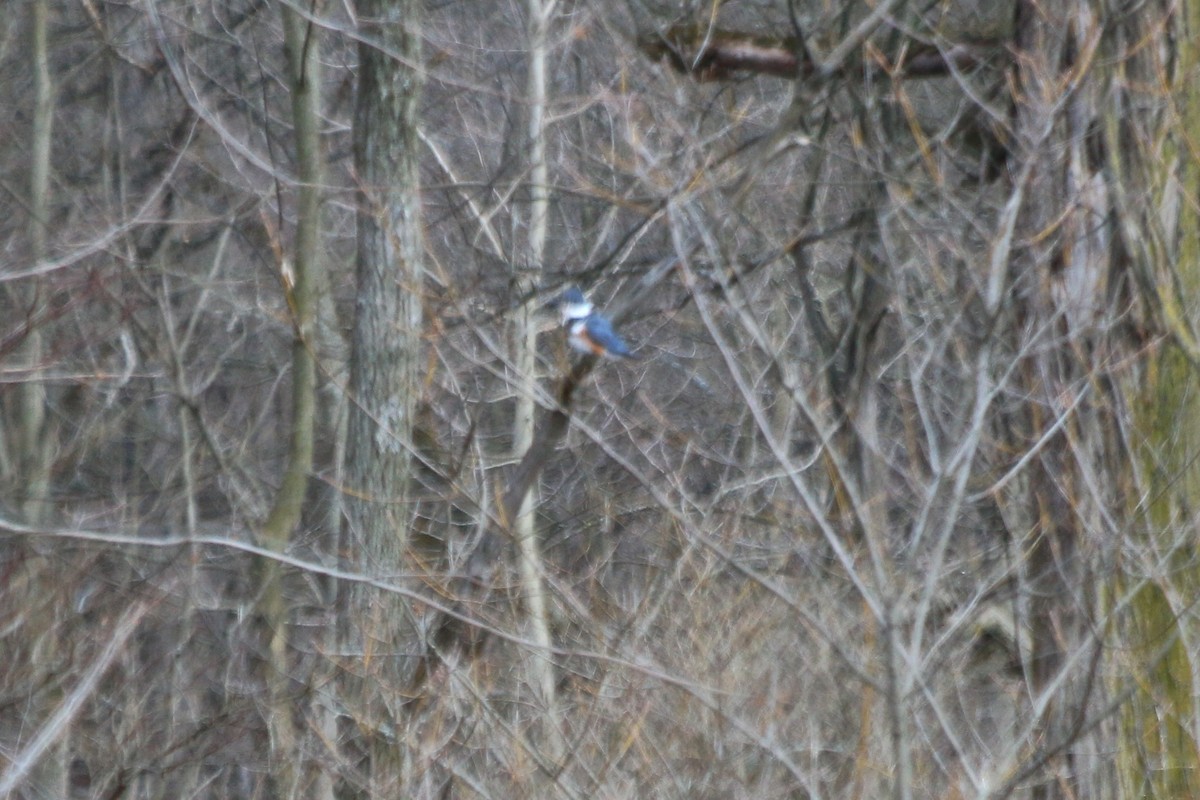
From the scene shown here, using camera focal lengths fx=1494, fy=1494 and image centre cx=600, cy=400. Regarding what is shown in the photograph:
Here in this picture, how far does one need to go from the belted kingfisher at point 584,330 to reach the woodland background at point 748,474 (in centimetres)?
16

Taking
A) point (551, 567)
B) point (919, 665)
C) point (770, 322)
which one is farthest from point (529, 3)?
point (919, 665)

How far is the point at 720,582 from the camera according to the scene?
628 cm

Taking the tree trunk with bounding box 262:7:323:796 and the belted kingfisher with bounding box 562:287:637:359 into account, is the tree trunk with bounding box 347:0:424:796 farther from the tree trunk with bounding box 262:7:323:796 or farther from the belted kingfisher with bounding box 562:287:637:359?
the belted kingfisher with bounding box 562:287:637:359

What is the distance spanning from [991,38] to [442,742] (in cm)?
339

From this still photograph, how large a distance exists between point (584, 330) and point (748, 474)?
1583 millimetres

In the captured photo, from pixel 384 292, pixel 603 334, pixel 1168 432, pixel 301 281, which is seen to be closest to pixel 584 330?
pixel 603 334

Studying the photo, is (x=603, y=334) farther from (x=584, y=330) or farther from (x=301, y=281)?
(x=301, y=281)

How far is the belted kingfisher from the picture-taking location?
4844 millimetres

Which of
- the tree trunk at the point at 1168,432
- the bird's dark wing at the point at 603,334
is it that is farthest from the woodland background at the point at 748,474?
the bird's dark wing at the point at 603,334

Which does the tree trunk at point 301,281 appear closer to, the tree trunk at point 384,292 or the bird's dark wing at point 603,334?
the tree trunk at point 384,292

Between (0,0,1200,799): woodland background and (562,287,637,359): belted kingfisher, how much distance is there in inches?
6.2

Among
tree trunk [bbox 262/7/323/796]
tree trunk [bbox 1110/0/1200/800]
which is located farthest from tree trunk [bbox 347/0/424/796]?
tree trunk [bbox 1110/0/1200/800]

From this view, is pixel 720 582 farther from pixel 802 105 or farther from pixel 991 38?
pixel 802 105

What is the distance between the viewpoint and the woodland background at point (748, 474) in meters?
3.75
